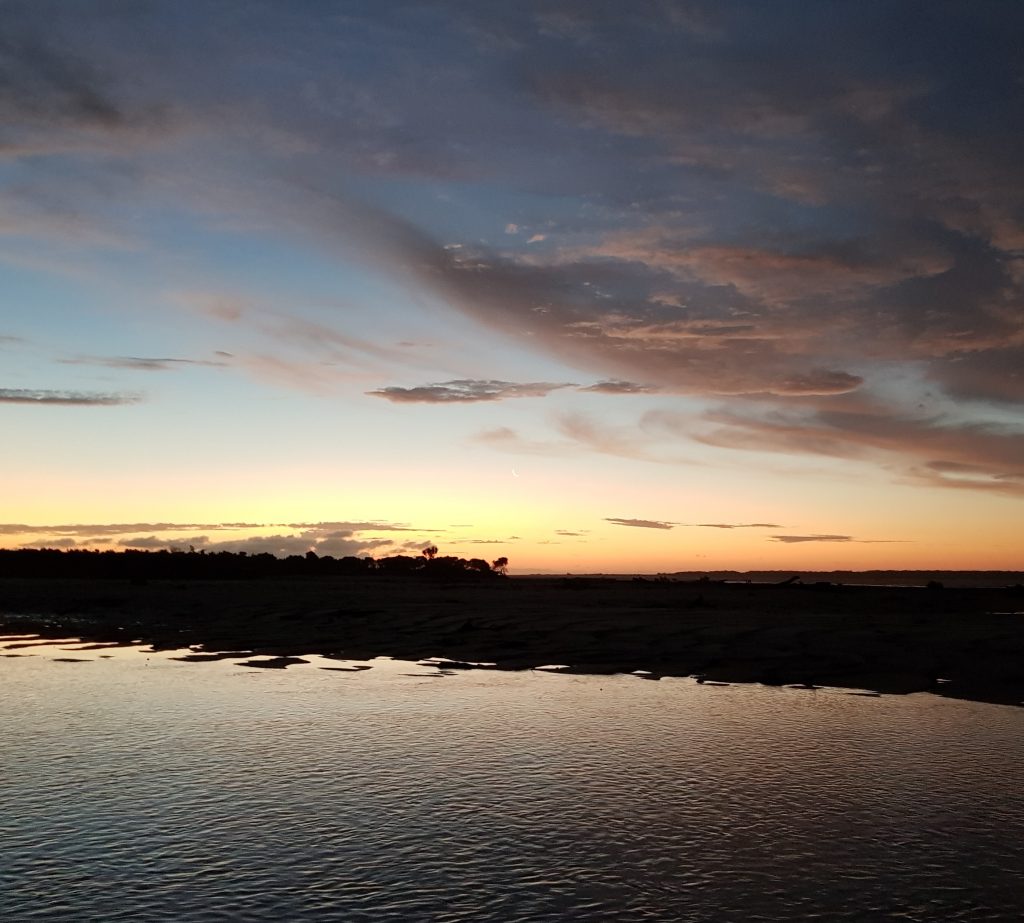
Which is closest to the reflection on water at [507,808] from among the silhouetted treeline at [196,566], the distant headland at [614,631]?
the distant headland at [614,631]

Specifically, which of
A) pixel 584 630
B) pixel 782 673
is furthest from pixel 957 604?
pixel 782 673

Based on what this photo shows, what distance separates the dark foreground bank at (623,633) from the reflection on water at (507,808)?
3.14 m

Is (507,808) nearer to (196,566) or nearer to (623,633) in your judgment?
(623,633)

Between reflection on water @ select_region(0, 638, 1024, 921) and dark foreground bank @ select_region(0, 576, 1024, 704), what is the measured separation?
3145mm

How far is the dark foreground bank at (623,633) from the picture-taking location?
16062 millimetres

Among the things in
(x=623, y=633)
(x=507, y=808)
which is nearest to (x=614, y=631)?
(x=623, y=633)

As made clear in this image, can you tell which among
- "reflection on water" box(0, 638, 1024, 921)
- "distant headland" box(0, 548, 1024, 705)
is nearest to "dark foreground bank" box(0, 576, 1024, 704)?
"distant headland" box(0, 548, 1024, 705)

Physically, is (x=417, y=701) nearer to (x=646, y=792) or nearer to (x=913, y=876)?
(x=646, y=792)

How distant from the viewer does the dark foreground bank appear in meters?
16.1

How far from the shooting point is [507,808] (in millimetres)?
7531

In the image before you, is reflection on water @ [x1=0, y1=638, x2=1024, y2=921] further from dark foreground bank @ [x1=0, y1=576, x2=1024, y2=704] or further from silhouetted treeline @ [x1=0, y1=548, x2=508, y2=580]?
silhouetted treeline @ [x1=0, y1=548, x2=508, y2=580]

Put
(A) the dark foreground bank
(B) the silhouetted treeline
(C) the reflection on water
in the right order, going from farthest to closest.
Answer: (B) the silhouetted treeline, (A) the dark foreground bank, (C) the reflection on water

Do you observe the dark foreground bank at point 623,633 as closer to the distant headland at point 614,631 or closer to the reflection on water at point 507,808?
the distant headland at point 614,631

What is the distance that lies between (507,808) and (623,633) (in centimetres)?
1344
